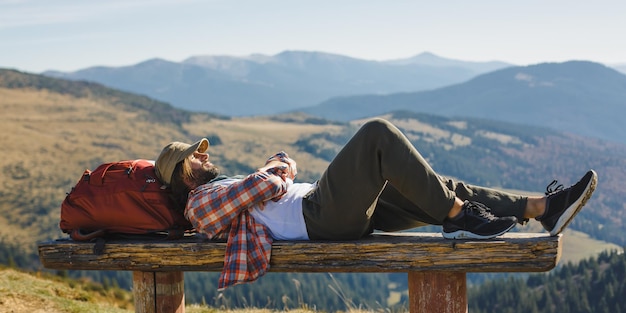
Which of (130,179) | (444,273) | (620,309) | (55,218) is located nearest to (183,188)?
(130,179)

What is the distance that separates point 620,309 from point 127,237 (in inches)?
3659

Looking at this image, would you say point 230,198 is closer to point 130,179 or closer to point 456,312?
point 130,179

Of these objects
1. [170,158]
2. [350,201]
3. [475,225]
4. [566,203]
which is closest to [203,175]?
[170,158]

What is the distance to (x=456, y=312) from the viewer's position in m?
5.77

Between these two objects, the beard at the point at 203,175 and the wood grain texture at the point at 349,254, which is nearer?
the wood grain texture at the point at 349,254

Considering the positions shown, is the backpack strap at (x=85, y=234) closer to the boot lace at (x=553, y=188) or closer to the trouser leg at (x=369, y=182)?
the trouser leg at (x=369, y=182)

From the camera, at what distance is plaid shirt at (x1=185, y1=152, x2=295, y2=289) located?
5.94 m

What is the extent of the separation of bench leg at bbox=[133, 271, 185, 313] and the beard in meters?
0.95

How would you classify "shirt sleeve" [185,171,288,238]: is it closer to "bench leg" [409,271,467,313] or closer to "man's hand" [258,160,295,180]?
"man's hand" [258,160,295,180]

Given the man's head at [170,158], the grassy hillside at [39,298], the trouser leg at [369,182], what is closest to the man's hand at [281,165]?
Result: the trouser leg at [369,182]

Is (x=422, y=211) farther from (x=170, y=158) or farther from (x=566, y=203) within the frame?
(x=170, y=158)

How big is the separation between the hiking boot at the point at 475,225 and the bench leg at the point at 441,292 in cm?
37

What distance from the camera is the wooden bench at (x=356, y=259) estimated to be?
18.1 feet

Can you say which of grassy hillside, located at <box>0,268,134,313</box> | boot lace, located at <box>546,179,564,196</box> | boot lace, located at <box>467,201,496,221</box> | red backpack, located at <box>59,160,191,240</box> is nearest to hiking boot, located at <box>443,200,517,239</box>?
boot lace, located at <box>467,201,496,221</box>
